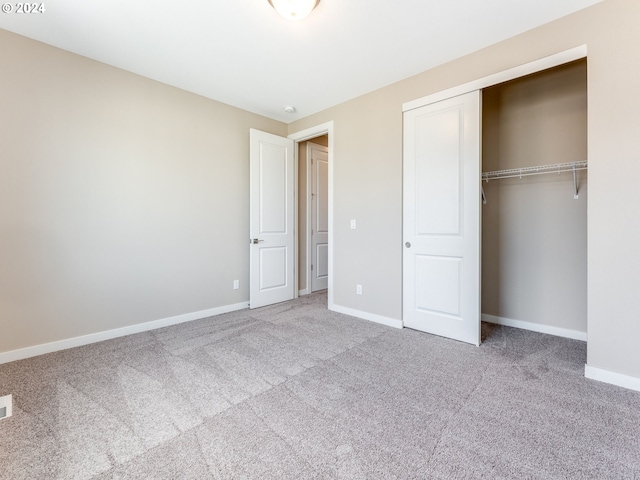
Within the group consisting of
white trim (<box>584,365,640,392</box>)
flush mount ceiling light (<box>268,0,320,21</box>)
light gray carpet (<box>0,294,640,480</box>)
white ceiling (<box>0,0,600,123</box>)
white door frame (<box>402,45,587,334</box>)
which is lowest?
light gray carpet (<box>0,294,640,480</box>)

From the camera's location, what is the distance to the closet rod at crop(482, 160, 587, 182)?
2.60m

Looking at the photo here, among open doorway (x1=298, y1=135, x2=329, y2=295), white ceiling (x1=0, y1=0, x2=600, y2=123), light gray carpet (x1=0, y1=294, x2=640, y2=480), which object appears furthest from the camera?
open doorway (x1=298, y1=135, x2=329, y2=295)

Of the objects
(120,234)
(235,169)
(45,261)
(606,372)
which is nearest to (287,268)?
(235,169)

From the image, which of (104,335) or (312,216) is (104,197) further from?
(312,216)

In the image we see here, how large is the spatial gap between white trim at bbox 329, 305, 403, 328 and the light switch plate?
112 inches

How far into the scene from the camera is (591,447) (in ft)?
4.57

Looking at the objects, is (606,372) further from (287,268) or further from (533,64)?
(287,268)

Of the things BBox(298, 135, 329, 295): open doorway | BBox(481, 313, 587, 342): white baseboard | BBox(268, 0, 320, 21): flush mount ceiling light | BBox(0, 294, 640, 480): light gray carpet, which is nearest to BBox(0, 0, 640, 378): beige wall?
BBox(0, 294, 640, 480): light gray carpet

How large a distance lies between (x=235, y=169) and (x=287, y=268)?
155 cm

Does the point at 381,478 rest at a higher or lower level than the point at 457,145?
lower

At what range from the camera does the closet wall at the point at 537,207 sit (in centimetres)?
268

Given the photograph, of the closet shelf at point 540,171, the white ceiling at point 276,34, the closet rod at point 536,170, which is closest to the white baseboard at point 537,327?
the closet shelf at point 540,171

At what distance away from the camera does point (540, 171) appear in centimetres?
286

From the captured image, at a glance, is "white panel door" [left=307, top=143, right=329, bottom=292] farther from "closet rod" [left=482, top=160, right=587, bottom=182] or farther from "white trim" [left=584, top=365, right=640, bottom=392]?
"white trim" [left=584, top=365, right=640, bottom=392]
